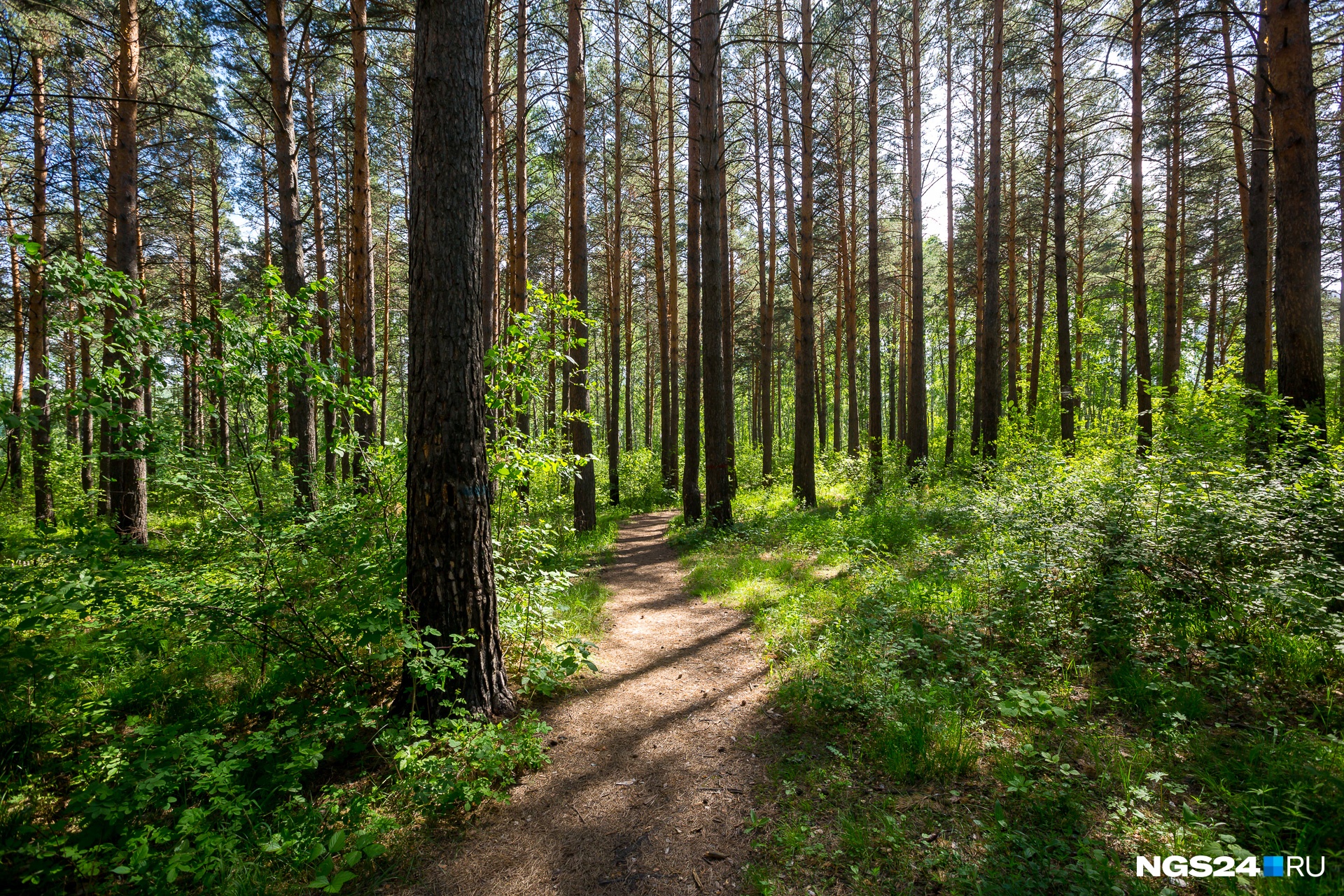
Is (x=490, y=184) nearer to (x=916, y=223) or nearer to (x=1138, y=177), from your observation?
(x=916, y=223)

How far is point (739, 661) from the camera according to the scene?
15.4 ft

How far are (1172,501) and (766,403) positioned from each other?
1429cm

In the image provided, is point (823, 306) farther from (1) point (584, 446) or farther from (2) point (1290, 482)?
(2) point (1290, 482)

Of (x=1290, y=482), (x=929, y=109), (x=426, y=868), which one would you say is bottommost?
(x=426, y=868)

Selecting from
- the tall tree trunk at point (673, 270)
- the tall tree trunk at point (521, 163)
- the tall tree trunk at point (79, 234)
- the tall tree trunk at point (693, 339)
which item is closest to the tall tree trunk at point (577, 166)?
the tall tree trunk at point (521, 163)

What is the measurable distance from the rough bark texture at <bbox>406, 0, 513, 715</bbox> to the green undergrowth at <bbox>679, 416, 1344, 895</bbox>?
239 centimetres

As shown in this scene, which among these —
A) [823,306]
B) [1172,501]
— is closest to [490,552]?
[1172,501]

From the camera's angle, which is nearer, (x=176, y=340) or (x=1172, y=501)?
(x=176, y=340)

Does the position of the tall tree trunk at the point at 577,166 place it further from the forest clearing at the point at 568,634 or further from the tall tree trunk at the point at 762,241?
the tall tree trunk at the point at 762,241

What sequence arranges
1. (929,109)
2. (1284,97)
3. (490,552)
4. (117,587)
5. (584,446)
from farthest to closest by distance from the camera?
(929,109) < (584,446) < (1284,97) < (490,552) < (117,587)

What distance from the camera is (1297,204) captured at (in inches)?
219

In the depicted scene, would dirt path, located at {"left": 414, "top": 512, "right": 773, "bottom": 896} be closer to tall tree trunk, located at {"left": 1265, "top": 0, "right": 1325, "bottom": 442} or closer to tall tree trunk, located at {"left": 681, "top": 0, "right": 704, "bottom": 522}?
tall tree trunk, located at {"left": 681, "top": 0, "right": 704, "bottom": 522}

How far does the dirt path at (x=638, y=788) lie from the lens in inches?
98.8

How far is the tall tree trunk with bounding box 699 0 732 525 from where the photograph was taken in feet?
30.2
